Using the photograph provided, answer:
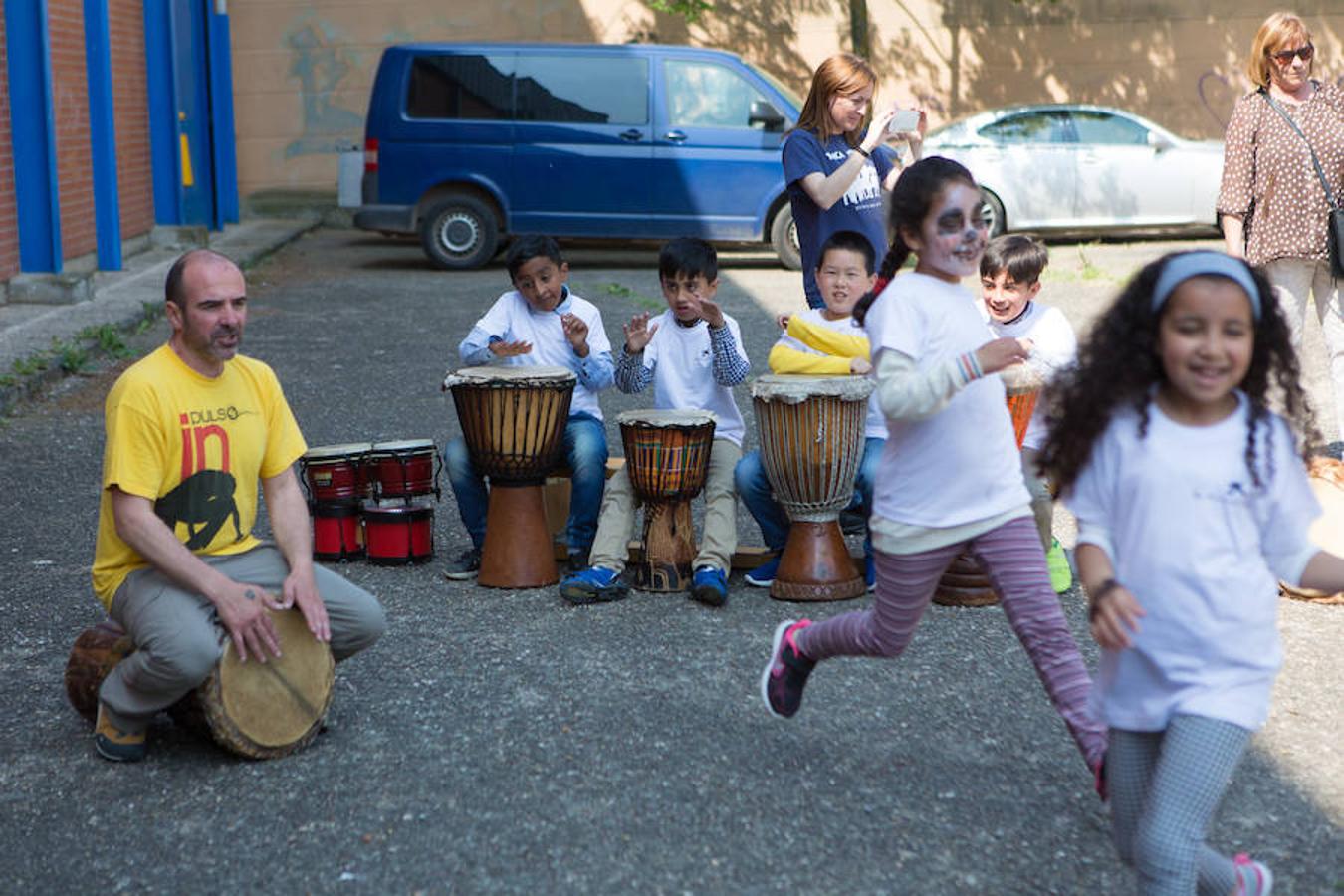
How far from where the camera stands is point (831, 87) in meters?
5.75

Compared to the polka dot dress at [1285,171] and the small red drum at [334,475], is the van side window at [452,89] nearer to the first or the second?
the polka dot dress at [1285,171]

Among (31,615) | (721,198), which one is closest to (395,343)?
(721,198)

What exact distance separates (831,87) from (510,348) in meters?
1.47

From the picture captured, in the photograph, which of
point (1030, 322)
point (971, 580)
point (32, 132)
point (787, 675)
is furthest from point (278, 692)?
point (32, 132)

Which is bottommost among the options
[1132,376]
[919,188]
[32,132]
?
[32,132]

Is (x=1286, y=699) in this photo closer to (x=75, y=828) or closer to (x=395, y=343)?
(x=75, y=828)

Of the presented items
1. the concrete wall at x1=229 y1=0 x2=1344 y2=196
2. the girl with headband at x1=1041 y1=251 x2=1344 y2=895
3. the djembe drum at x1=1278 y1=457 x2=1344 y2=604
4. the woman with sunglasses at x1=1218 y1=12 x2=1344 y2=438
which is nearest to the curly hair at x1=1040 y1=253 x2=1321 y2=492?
the girl with headband at x1=1041 y1=251 x2=1344 y2=895

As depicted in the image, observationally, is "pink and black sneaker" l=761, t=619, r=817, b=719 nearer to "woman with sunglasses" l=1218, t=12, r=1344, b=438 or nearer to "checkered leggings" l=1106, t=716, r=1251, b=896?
"checkered leggings" l=1106, t=716, r=1251, b=896

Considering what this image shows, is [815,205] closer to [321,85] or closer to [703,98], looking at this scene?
[703,98]

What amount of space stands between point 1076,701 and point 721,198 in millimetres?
11253

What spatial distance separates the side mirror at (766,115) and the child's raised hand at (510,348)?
30.0 ft

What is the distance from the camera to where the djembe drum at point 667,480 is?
534 centimetres

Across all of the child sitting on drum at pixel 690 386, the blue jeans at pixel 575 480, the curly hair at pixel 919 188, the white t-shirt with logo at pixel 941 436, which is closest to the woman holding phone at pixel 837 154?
the child sitting on drum at pixel 690 386

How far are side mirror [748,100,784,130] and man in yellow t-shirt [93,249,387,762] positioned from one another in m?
10.5
